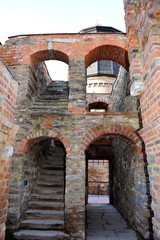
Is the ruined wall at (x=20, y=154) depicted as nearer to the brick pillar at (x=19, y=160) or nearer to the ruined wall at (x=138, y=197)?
the brick pillar at (x=19, y=160)

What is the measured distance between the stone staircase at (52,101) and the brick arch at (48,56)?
1303 mm

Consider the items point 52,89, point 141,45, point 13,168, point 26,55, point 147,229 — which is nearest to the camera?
point 141,45

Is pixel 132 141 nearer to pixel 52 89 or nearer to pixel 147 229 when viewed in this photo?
pixel 147 229

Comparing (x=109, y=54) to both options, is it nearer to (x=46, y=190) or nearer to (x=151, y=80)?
(x=151, y=80)

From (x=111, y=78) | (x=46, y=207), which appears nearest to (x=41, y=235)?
(x=46, y=207)

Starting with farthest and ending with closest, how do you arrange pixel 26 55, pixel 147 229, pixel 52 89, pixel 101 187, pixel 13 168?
pixel 101 187 → pixel 52 89 → pixel 26 55 → pixel 13 168 → pixel 147 229

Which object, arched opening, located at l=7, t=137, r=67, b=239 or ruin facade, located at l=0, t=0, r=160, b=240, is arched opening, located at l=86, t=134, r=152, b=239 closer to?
ruin facade, located at l=0, t=0, r=160, b=240

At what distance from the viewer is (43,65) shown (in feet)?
25.0

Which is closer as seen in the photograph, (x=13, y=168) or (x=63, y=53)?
(x=13, y=168)

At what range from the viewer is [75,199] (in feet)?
15.1

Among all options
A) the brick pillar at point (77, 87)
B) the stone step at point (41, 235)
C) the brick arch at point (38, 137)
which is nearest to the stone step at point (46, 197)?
the stone step at point (41, 235)

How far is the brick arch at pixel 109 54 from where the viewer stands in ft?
19.6

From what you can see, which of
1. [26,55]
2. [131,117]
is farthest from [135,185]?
[26,55]

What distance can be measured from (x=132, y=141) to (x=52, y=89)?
417 centimetres
